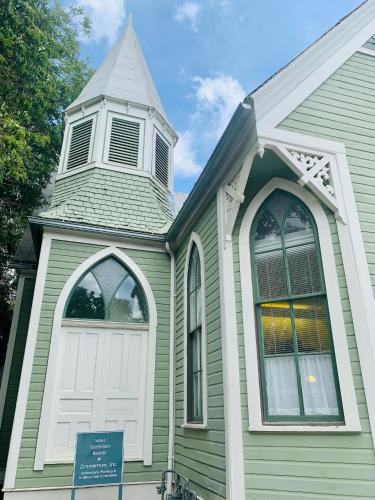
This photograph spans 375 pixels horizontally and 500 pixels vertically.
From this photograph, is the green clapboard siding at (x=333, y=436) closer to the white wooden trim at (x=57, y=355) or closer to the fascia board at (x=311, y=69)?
the fascia board at (x=311, y=69)

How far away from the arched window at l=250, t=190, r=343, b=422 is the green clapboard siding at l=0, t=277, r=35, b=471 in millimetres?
6181

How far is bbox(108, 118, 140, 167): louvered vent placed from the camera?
909 centimetres

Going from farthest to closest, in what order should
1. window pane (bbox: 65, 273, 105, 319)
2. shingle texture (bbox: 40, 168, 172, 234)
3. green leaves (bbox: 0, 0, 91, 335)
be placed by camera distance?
shingle texture (bbox: 40, 168, 172, 234), green leaves (bbox: 0, 0, 91, 335), window pane (bbox: 65, 273, 105, 319)

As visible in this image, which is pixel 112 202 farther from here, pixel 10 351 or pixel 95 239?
pixel 10 351

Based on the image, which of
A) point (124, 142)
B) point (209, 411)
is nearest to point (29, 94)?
point (124, 142)

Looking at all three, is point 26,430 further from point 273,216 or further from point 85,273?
point 273,216

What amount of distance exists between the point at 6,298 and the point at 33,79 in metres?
8.10

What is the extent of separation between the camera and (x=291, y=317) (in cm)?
414

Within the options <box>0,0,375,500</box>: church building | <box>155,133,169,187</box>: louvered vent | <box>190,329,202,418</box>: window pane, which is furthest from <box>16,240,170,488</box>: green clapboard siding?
<box>155,133,169,187</box>: louvered vent

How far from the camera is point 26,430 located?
5617 mm

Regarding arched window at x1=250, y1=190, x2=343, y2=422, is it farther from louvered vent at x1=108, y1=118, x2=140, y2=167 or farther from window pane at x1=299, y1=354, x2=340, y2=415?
louvered vent at x1=108, y1=118, x2=140, y2=167

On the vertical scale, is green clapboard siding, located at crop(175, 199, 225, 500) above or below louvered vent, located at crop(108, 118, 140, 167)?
below

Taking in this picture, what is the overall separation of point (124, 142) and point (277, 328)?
6.90 metres

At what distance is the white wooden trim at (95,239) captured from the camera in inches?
275
